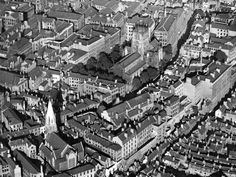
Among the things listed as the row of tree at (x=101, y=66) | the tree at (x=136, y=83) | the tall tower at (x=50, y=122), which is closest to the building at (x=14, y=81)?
the row of tree at (x=101, y=66)

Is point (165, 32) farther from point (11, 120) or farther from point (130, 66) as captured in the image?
point (11, 120)

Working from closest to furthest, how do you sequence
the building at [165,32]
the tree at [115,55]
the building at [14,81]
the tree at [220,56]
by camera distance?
1. the building at [14,81]
2. the tree at [220,56]
3. the tree at [115,55]
4. the building at [165,32]

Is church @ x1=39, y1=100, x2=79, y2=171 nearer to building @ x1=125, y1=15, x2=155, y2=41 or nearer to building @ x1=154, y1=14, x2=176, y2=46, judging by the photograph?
building @ x1=154, y1=14, x2=176, y2=46

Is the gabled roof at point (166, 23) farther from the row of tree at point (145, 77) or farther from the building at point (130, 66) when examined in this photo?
the row of tree at point (145, 77)

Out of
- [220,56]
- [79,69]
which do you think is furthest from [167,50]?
[79,69]

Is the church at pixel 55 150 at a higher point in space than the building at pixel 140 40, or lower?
lower

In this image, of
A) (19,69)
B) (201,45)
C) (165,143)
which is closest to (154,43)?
(201,45)

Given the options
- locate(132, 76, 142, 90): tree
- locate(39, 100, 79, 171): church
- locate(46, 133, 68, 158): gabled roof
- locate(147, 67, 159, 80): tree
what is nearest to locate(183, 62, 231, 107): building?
locate(132, 76, 142, 90): tree

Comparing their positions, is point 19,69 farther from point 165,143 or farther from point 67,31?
point 165,143
